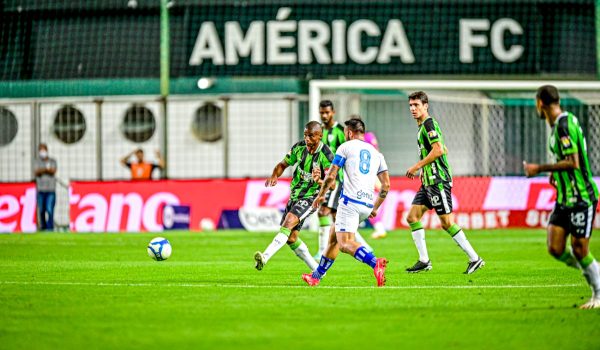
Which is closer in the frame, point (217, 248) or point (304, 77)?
point (217, 248)

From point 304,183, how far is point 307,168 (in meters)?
0.19

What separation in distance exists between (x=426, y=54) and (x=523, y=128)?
3.85 m

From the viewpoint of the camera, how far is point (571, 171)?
35.1 feet

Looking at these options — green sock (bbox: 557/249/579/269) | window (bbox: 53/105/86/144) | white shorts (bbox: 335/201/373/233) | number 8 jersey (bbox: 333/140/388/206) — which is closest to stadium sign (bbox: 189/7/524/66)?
window (bbox: 53/105/86/144)

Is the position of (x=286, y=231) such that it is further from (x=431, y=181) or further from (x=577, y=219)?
(x=577, y=219)

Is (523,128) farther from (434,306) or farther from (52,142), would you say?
(434,306)

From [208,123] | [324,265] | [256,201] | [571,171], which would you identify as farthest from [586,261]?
[208,123]

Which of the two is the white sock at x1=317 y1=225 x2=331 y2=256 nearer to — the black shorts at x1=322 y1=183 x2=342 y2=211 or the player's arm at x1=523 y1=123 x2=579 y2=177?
the black shorts at x1=322 y1=183 x2=342 y2=211

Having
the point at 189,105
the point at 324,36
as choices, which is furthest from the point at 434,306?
the point at 324,36

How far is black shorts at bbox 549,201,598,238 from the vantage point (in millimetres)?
10656

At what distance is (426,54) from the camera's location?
33375mm

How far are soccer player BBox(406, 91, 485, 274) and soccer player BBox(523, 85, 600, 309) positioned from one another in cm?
394

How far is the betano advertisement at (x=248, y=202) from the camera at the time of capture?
90.1 ft

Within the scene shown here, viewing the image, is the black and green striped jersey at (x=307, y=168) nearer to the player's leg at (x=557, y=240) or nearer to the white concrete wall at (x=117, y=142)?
the player's leg at (x=557, y=240)
